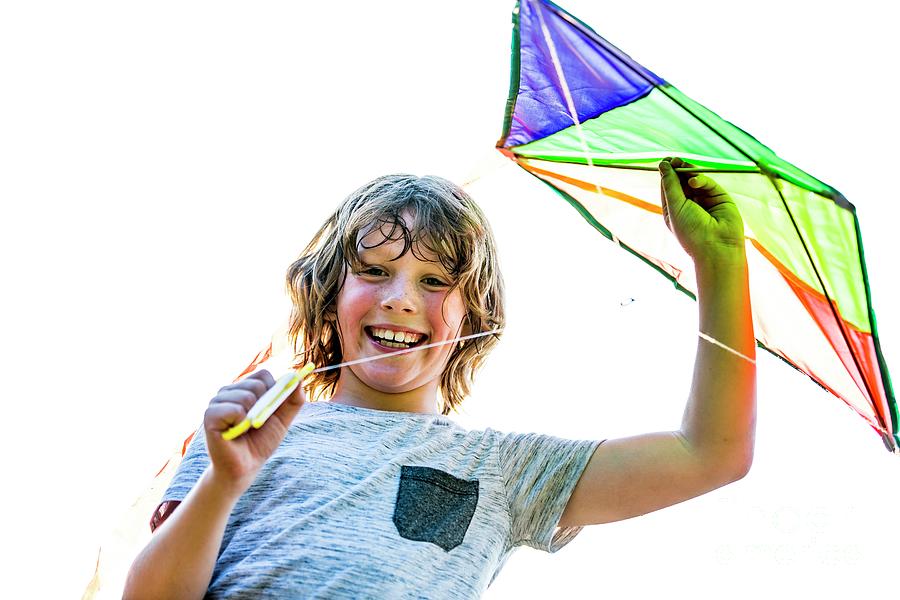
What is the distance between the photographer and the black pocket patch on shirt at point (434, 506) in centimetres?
75

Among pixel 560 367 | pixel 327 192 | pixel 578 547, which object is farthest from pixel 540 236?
pixel 578 547

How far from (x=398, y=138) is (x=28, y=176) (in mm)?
538

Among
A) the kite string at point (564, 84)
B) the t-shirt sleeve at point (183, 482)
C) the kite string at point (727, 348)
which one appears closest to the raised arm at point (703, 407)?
the kite string at point (727, 348)

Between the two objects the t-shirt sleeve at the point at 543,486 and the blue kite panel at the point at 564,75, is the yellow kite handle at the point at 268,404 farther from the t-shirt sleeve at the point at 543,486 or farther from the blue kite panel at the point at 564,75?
the blue kite panel at the point at 564,75

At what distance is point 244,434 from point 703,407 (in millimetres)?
377

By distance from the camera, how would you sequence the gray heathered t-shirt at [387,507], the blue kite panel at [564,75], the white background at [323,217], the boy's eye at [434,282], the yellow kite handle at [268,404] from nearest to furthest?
the yellow kite handle at [268,404] < the gray heathered t-shirt at [387,507] < the blue kite panel at [564,75] < the boy's eye at [434,282] < the white background at [323,217]

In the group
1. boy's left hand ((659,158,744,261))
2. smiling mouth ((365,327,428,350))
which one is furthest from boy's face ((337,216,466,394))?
boy's left hand ((659,158,744,261))

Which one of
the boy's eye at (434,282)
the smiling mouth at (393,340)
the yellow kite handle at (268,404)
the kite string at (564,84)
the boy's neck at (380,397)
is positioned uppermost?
the kite string at (564,84)

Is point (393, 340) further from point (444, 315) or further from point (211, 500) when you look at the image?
point (211, 500)

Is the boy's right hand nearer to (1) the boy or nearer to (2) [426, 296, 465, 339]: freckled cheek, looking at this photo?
(1) the boy

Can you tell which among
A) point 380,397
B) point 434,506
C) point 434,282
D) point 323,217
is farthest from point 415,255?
point 323,217

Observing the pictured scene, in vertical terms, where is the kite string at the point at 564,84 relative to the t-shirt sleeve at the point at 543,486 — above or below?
above

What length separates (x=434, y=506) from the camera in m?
0.78

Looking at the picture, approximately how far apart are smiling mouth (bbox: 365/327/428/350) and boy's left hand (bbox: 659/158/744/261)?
0.28m
